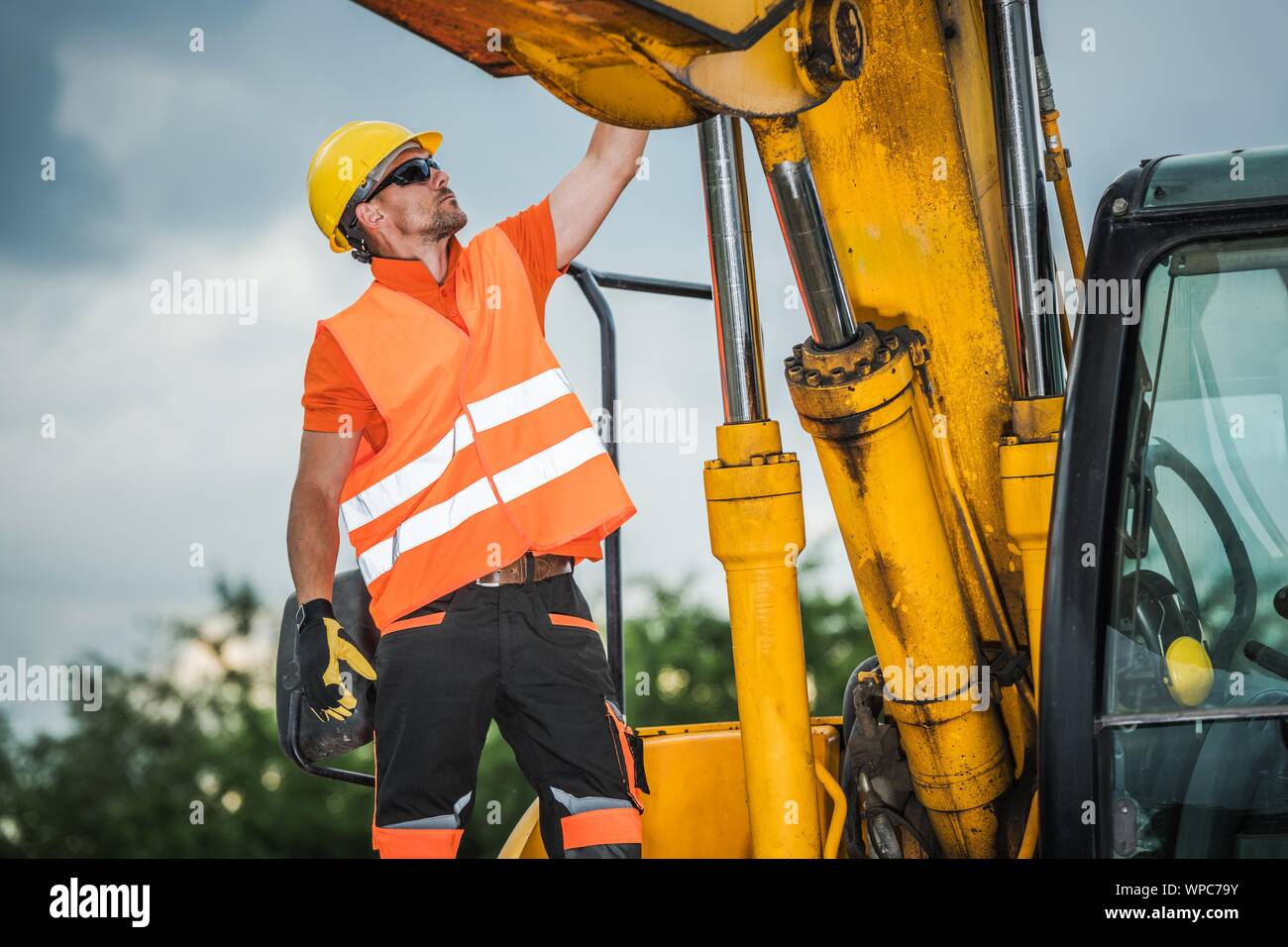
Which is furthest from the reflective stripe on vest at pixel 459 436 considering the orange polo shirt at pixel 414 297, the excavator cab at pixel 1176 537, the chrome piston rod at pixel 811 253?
the excavator cab at pixel 1176 537

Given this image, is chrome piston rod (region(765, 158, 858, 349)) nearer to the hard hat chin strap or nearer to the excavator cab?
the excavator cab

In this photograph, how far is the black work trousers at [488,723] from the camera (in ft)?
8.98

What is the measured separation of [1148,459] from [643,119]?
941mm

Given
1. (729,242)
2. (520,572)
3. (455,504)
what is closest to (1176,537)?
(729,242)

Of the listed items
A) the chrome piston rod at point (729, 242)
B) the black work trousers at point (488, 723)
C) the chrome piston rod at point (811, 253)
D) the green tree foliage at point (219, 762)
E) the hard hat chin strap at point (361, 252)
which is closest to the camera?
the chrome piston rod at point (811, 253)

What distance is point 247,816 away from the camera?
18328 millimetres

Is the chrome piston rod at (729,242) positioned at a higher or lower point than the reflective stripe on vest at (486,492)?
higher

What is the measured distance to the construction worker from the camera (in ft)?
9.04

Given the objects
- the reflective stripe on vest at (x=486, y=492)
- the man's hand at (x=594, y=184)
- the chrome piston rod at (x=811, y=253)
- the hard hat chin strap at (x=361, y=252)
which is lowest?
the reflective stripe on vest at (x=486, y=492)

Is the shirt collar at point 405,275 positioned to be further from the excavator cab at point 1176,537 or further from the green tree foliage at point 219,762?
the green tree foliage at point 219,762

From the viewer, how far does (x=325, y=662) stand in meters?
2.75

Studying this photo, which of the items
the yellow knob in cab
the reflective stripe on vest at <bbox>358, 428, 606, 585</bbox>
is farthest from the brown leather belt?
the yellow knob in cab

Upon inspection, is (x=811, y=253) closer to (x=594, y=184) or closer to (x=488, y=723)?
(x=594, y=184)

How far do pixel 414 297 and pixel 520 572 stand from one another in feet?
2.21
